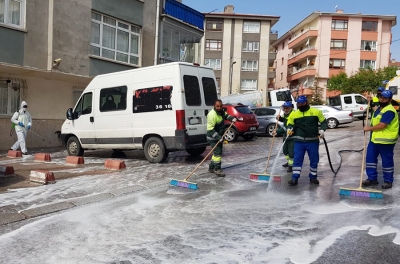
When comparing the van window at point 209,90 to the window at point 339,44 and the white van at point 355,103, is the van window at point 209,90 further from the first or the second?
the window at point 339,44

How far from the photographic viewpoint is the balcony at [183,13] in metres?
19.1

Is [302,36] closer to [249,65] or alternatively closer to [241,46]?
[249,65]

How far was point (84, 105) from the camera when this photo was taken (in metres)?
11.5

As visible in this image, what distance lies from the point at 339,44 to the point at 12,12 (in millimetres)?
43047

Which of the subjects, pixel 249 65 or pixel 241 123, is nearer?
pixel 241 123

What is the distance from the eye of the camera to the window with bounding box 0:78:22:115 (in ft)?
45.2

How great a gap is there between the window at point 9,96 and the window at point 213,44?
35.5m

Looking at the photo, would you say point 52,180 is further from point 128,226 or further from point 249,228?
point 249,228

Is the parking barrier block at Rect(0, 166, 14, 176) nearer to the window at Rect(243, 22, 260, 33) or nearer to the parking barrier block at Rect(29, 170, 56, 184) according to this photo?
the parking barrier block at Rect(29, 170, 56, 184)

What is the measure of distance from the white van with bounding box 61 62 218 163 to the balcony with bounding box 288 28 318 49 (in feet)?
136

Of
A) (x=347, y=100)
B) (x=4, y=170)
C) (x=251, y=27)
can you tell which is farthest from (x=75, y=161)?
(x=251, y=27)

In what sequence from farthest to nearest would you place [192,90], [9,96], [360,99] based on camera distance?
[360,99] → [9,96] → [192,90]

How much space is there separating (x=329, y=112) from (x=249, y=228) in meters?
20.0

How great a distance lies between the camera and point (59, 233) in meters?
4.71
